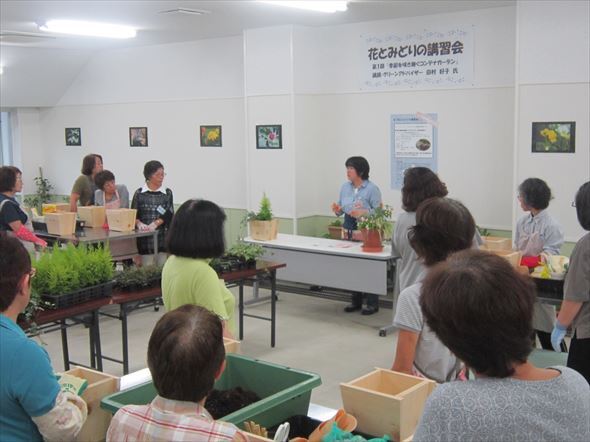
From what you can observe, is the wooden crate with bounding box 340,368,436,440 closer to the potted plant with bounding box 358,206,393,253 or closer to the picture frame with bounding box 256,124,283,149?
the potted plant with bounding box 358,206,393,253

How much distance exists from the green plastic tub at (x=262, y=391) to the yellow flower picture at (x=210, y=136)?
6.79 metres

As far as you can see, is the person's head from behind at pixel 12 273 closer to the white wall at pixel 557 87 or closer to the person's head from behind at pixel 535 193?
the person's head from behind at pixel 535 193

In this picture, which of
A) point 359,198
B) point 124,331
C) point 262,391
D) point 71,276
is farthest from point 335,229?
point 262,391

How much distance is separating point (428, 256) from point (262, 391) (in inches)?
29.4

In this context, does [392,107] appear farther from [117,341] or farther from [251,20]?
[117,341]

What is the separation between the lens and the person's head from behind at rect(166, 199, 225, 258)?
2910 mm

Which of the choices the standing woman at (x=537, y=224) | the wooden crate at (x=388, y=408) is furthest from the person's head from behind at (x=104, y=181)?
the wooden crate at (x=388, y=408)

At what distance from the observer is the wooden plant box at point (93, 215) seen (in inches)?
286

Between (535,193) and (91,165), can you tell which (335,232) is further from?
(535,193)

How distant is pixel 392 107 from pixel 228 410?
586 centimetres

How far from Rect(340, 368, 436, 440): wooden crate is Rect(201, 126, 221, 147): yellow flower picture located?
7112mm

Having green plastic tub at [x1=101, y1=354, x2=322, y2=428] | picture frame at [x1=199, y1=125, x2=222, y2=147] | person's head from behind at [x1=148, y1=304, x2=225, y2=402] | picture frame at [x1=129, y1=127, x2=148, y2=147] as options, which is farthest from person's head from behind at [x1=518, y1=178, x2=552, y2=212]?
picture frame at [x1=129, y1=127, x2=148, y2=147]

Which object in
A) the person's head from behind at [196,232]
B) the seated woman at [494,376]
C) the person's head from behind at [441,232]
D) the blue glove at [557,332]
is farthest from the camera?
the blue glove at [557,332]

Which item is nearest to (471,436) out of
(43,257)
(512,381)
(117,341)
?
(512,381)
